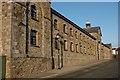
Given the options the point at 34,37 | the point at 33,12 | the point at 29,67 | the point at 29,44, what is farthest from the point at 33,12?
the point at 29,67

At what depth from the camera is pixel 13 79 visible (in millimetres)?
16047

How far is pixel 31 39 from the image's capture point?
2023cm

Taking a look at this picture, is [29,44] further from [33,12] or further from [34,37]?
[33,12]

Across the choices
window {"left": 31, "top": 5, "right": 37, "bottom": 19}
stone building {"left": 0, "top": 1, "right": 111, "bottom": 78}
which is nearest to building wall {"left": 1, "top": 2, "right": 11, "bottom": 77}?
stone building {"left": 0, "top": 1, "right": 111, "bottom": 78}

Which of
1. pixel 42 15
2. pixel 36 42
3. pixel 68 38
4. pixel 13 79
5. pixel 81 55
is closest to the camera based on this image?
pixel 13 79

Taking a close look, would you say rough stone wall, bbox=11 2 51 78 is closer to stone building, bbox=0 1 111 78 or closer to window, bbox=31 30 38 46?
stone building, bbox=0 1 111 78

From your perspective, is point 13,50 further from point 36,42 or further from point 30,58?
point 36,42

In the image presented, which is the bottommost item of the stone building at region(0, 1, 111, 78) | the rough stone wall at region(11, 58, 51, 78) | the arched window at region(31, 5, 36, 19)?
the rough stone wall at region(11, 58, 51, 78)

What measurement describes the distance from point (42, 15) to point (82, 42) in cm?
1999

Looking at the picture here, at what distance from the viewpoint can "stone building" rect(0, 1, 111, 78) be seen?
1669 centimetres

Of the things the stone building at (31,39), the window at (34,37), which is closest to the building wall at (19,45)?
the stone building at (31,39)

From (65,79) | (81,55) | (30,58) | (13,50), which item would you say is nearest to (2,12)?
Answer: (13,50)

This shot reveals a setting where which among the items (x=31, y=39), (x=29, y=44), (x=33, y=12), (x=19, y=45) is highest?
(x=33, y=12)

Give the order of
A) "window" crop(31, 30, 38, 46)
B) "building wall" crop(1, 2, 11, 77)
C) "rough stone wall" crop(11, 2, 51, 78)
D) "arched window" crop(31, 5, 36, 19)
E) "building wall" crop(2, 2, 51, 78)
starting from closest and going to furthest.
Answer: "building wall" crop(1, 2, 11, 77) → "building wall" crop(2, 2, 51, 78) → "rough stone wall" crop(11, 2, 51, 78) → "window" crop(31, 30, 38, 46) → "arched window" crop(31, 5, 36, 19)
